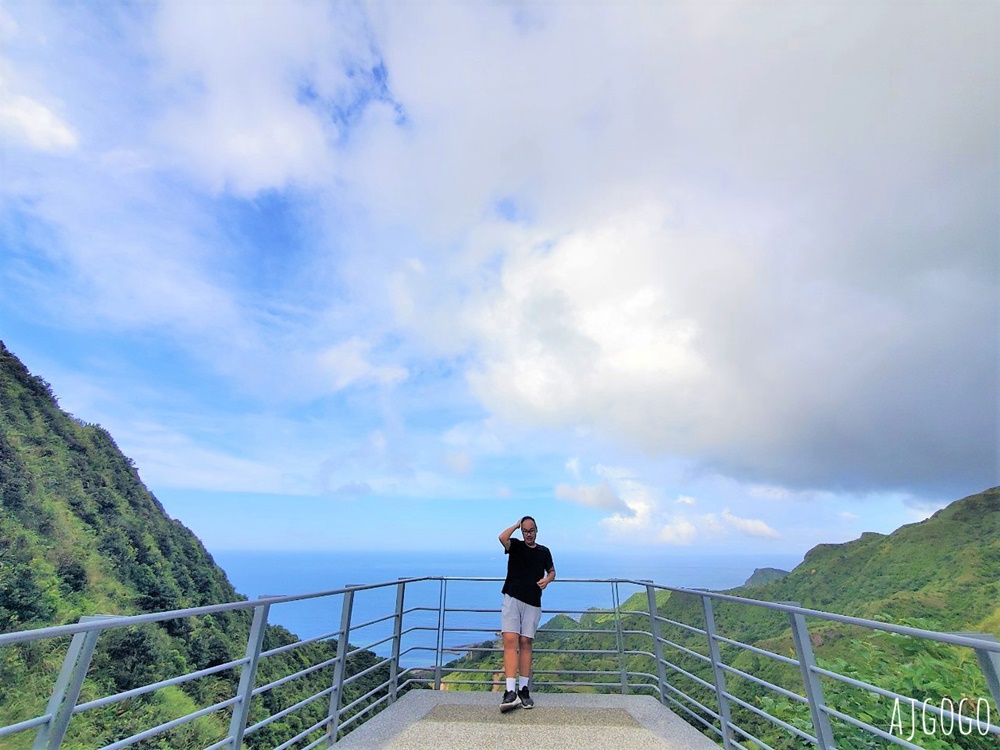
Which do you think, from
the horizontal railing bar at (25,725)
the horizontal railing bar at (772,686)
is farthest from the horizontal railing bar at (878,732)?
the horizontal railing bar at (25,725)

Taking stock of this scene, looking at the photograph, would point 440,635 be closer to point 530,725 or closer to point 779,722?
point 530,725

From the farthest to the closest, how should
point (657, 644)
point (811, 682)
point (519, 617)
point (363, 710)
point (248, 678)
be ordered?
point (657, 644)
point (519, 617)
point (363, 710)
point (248, 678)
point (811, 682)

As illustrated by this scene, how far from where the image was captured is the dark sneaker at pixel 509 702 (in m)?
4.25

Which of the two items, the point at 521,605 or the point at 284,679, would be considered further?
the point at 521,605

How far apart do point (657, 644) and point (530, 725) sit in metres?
1.30

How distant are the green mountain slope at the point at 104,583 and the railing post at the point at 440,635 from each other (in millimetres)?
16276

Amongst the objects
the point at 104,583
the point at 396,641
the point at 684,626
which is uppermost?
the point at 104,583

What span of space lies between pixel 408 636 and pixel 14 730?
349 centimetres

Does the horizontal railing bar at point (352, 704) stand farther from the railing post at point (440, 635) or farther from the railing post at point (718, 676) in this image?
the railing post at point (718, 676)

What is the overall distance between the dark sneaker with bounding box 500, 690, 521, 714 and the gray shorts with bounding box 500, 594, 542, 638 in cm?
44

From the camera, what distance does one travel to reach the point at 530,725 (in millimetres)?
3965

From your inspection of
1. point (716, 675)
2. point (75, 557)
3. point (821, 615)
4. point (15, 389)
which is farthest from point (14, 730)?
point (15, 389)

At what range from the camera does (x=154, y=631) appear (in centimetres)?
2308

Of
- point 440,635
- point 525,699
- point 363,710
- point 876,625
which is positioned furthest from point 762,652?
point 440,635
